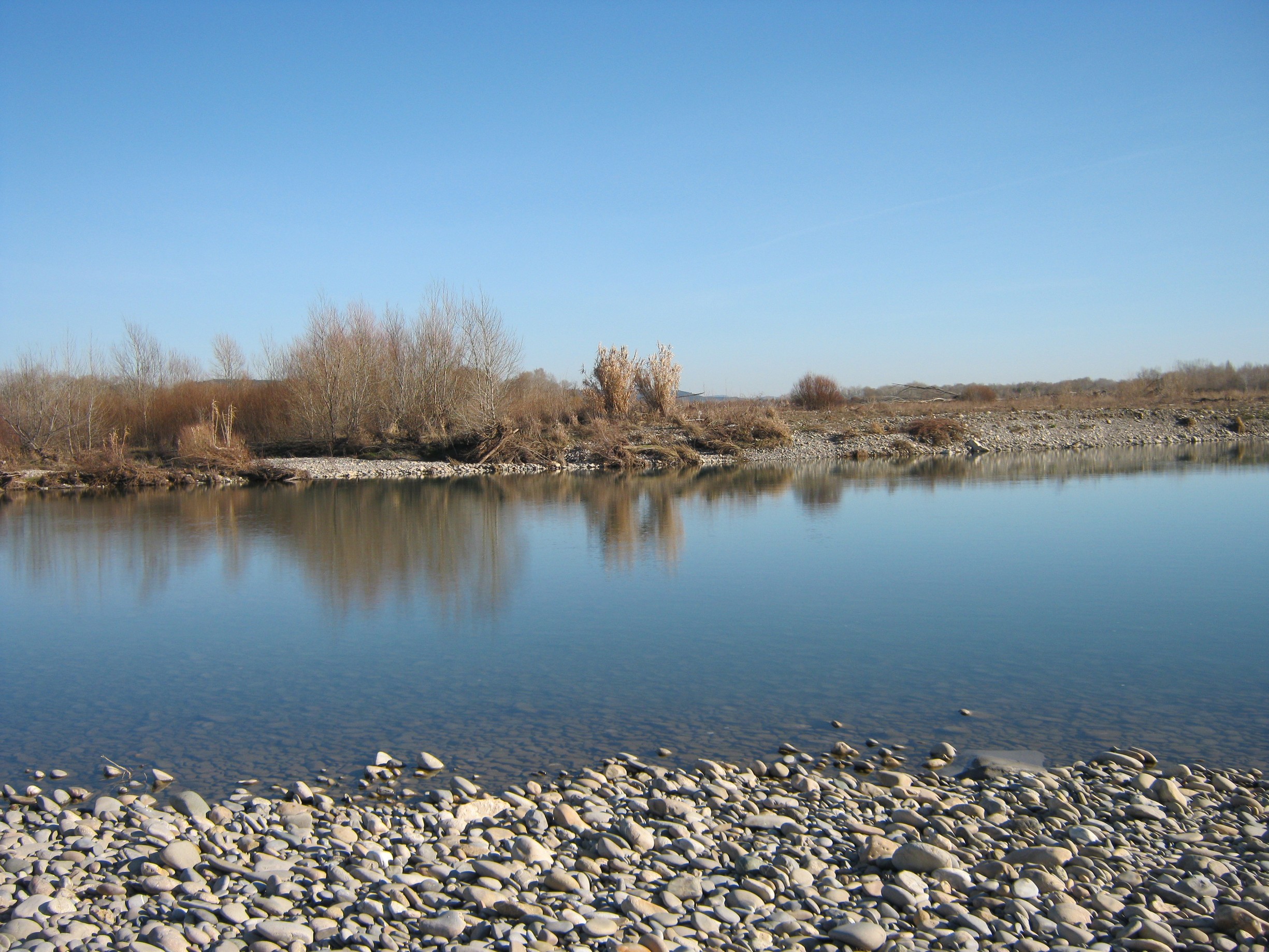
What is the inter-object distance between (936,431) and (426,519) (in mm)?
23915

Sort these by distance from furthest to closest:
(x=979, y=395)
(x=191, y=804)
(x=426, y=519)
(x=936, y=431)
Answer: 1. (x=979, y=395)
2. (x=936, y=431)
3. (x=426, y=519)
4. (x=191, y=804)

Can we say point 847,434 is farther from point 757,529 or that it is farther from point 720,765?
point 720,765

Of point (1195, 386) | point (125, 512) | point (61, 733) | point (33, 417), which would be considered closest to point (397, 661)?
point (61, 733)

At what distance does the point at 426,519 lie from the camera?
17797mm

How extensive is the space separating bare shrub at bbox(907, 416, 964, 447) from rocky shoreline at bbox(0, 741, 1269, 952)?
31206 millimetres

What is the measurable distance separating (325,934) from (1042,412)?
41.4 meters

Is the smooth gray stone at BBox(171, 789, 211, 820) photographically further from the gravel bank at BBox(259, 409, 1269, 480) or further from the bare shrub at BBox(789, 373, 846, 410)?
the bare shrub at BBox(789, 373, 846, 410)

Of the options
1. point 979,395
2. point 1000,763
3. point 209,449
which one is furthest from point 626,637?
point 979,395

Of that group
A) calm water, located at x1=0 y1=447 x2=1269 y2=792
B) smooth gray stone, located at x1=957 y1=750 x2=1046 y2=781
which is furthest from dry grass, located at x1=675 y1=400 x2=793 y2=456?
smooth gray stone, located at x1=957 y1=750 x2=1046 y2=781

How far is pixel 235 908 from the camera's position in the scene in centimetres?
362

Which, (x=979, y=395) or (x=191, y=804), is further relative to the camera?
(x=979, y=395)

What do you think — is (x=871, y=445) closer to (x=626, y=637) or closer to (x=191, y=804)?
(x=626, y=637)

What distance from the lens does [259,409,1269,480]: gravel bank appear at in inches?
1188

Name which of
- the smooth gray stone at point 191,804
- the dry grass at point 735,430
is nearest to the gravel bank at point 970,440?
the dry grass at point 735,430
